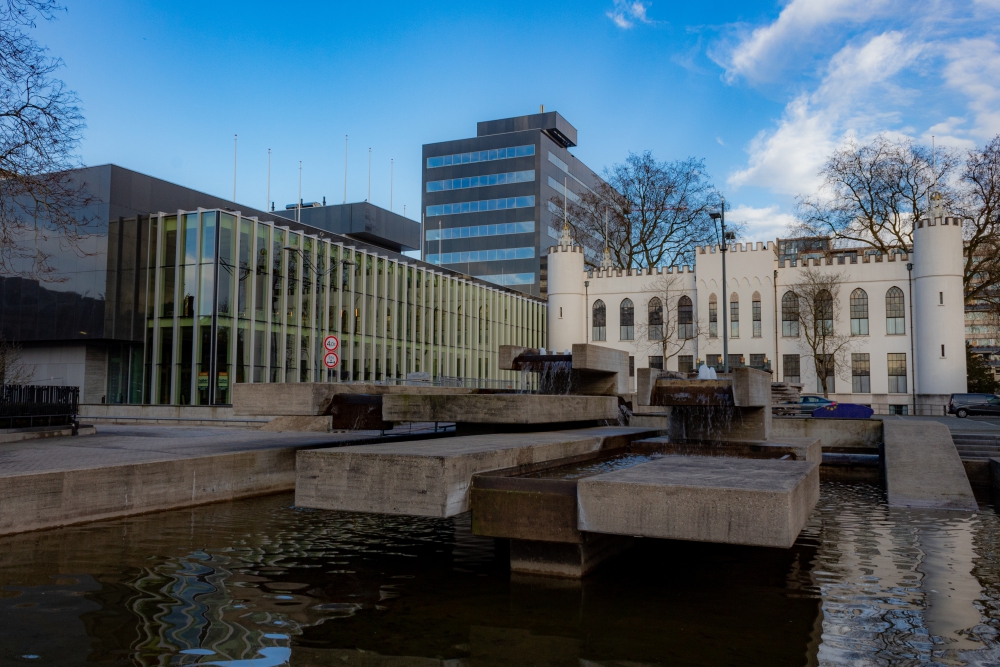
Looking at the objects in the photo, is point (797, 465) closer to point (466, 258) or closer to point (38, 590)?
point (38, 590)

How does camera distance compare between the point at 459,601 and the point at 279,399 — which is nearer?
the point at 459,601

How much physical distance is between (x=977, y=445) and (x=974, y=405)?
22.7m

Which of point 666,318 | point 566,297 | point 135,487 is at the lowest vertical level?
point 135,487

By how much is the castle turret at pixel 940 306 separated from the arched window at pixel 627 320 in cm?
1640

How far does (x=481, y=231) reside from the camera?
82.3 m

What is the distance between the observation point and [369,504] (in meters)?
7.21

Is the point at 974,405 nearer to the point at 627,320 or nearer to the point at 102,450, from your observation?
the point at 627,320

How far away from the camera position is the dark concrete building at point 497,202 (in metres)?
80.2

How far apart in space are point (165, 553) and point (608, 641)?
17.3 feet

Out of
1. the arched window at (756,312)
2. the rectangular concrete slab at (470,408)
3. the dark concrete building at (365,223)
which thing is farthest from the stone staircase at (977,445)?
the dark concrete building at (365,223)

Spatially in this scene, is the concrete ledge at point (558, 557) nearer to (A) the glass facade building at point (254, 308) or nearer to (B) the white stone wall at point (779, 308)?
(A) the glass facade building at point (254, 308)

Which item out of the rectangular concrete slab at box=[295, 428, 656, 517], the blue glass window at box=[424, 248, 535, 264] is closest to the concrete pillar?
the blue glass window at box=[424, 248, 535, 264]

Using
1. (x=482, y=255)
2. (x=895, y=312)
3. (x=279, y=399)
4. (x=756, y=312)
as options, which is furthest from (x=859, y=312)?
(x=482, y=255)

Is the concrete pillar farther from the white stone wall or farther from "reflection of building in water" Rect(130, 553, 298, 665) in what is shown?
"reflection of building in water" Rect(130, 553, 298, 665)
